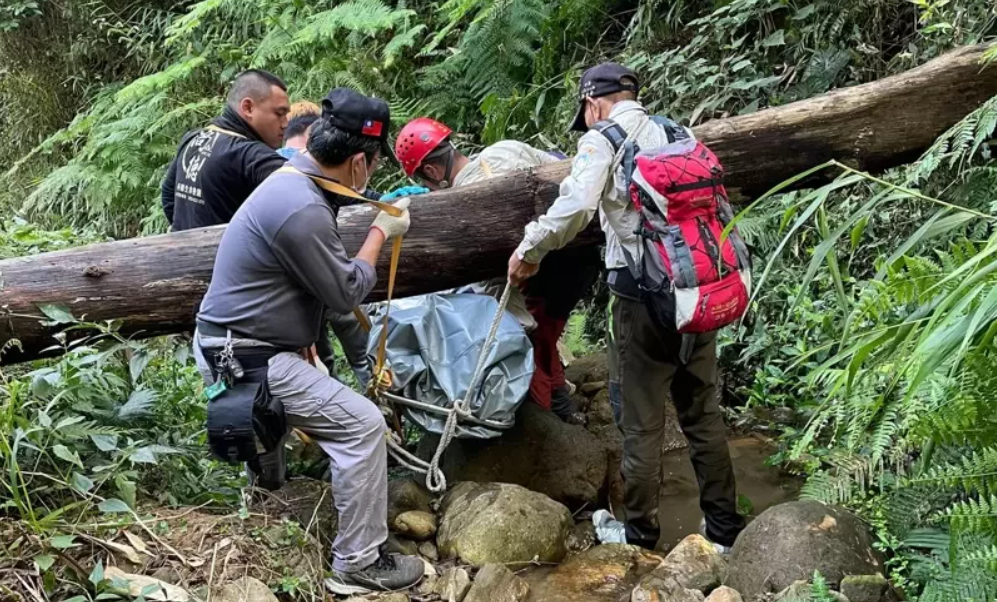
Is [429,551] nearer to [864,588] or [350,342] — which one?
[350,342]

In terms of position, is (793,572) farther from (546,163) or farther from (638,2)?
(638,2)

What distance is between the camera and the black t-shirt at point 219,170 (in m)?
4.00

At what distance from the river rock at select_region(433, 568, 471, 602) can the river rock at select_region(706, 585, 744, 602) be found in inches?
36.0

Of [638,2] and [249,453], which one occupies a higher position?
Result: [638,2]

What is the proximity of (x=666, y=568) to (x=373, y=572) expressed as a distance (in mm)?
1124

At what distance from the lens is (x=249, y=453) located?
2.94 metres

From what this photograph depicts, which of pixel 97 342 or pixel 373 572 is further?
pixel 97 342

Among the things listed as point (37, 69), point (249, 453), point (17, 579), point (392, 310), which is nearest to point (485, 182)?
point (392, 310)

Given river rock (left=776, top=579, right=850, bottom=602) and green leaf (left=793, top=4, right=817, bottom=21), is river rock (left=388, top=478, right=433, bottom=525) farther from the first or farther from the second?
green leaf (left=793, top=4, right=817, bottom=21)

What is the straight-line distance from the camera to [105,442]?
10.3 feet

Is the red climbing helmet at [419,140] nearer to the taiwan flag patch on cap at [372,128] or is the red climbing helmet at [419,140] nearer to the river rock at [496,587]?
the taiwan flag patch on cap at [372,128]

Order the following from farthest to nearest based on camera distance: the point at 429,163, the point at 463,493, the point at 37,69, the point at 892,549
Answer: the point at 37,69 < the point at 429,163 < the point at 463,493 < the point at 892,549

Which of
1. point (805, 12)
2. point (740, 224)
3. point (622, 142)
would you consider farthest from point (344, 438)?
point (805, 12)

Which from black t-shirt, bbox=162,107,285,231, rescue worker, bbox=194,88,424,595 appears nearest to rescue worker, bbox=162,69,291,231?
black t-shirt, bbox=162,107,285,231
